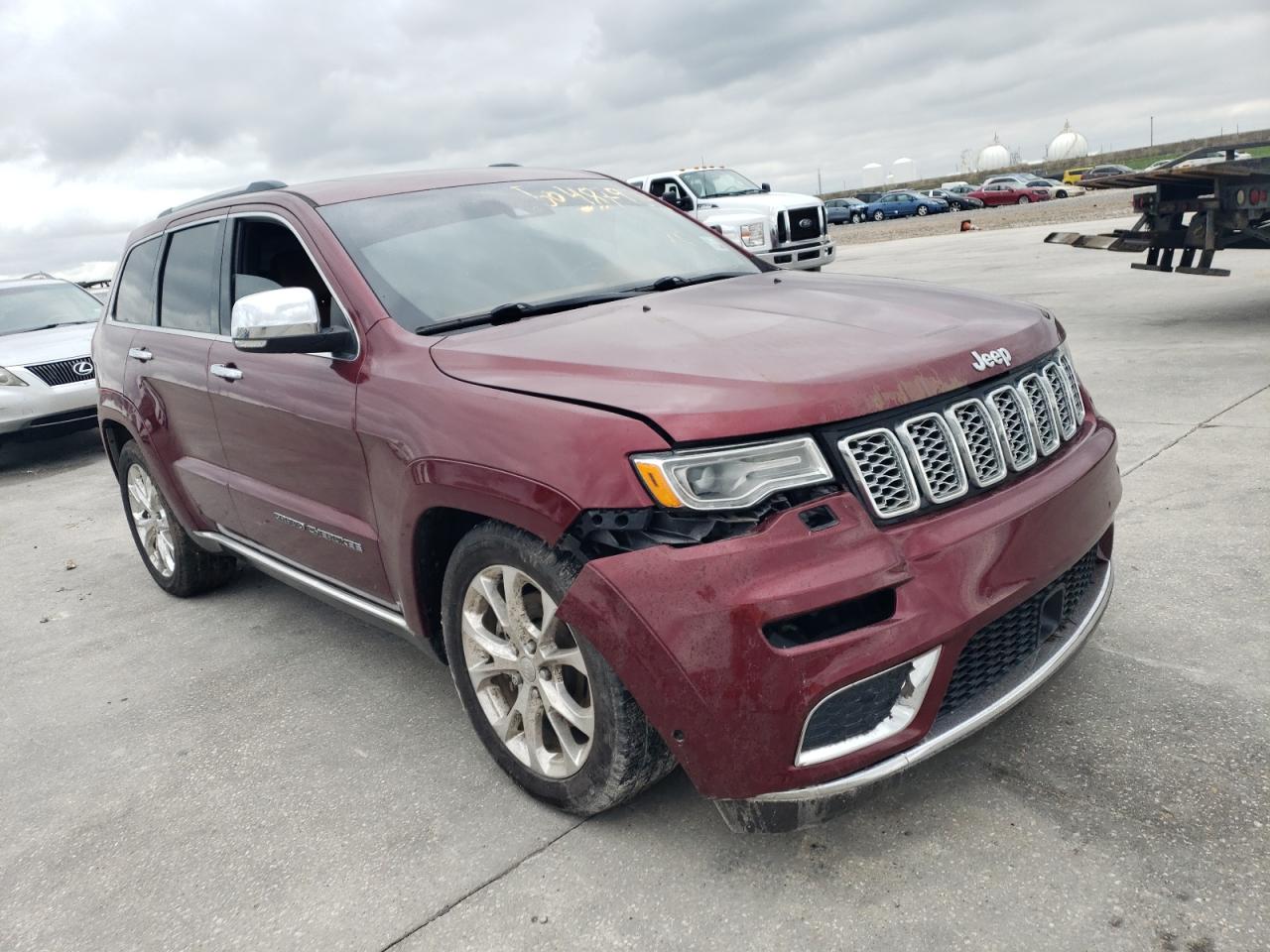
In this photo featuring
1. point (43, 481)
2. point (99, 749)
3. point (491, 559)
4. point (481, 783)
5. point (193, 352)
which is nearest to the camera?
point (491, 559)

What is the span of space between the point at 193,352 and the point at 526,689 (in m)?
2.23

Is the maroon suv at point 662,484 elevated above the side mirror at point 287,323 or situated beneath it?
situated beneath

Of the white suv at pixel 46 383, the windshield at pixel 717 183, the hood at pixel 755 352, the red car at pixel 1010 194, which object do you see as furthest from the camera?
the red car at pixel 1010 194

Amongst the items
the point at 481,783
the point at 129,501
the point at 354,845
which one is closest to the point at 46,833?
the point at 354,845

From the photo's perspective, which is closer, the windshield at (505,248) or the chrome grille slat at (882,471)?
the chrome grille slat at (882,471)

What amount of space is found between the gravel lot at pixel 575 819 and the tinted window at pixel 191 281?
4.35 feet

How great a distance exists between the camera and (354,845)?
9.08ft

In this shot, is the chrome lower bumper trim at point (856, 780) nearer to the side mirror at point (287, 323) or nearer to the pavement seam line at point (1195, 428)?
the side mirror at point (287, 323)

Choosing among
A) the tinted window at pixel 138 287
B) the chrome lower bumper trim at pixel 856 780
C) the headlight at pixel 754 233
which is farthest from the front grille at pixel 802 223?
the chrome lower bumper trim at pixel 856 780

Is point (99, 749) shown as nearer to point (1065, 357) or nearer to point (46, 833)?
point (46, 833)

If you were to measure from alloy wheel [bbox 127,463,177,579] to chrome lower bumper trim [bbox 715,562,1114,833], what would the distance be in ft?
11.5

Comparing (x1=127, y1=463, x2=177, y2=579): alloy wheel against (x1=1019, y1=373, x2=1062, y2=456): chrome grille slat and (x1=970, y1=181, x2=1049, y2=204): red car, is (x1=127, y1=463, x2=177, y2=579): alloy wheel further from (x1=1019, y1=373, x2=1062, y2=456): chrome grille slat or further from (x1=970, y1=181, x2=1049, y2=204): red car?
(x1=970, y1=181, x2=1049, y2=204): red car

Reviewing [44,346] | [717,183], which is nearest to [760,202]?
[717,183]

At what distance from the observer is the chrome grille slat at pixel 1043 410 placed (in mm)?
2666
